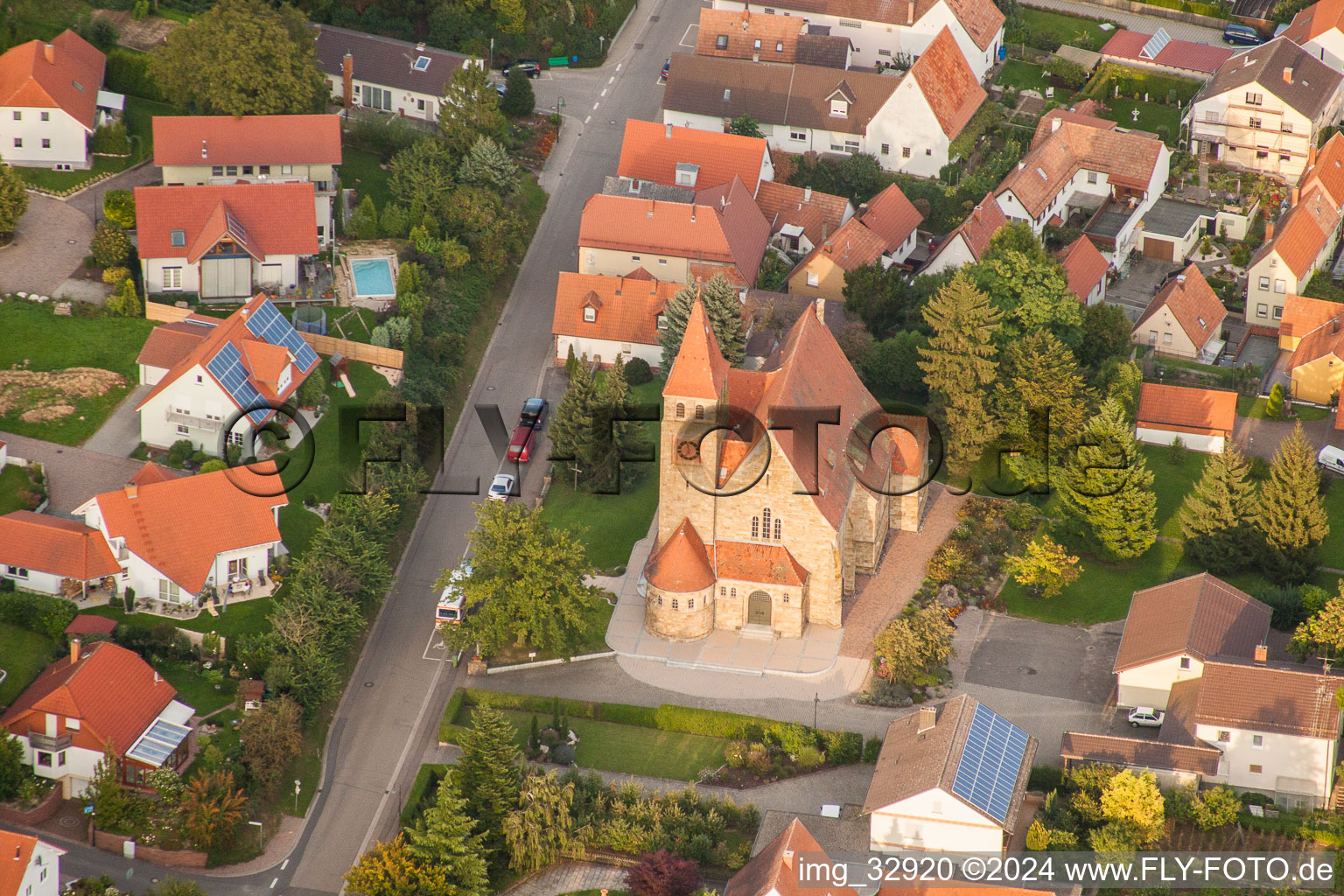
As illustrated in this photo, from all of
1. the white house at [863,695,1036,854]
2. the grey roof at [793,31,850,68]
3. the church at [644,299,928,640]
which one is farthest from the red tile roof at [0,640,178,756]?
the grey roof at [793,31,850,68]

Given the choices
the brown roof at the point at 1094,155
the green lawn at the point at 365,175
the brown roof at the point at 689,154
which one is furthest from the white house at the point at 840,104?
the green lawn at the point at 365,175

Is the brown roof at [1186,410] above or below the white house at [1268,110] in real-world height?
below

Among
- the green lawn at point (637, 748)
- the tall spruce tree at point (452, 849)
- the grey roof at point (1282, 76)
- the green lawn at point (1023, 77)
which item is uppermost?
the grey roof at point (1282, 76)

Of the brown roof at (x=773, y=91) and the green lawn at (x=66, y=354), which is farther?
the brown roof at (x=773, y=91)

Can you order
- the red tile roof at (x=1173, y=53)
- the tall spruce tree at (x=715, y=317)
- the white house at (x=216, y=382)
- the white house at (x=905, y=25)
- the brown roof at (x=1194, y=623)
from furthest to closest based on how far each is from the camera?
1. the red tile roof at (x=1173, y=53)
2. the white house at (x=905, y=25)
3. the tall spruce tree at (x=715, y=317)
4. the white house at (x=216, y=382)
5. the brown roof at (x=1194, y=623)

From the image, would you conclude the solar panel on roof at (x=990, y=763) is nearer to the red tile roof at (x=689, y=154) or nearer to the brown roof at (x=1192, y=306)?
the brown roof at (x=1192, y=306)

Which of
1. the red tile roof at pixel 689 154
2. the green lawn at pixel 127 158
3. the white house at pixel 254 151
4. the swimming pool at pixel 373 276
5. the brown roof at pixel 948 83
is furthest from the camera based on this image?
the brown roof at pixel 948 83

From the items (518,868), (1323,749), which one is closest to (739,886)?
(518,868)
